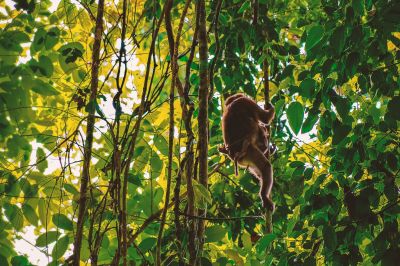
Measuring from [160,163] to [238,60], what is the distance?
129cm

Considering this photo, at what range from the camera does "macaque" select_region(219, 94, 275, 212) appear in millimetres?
3195

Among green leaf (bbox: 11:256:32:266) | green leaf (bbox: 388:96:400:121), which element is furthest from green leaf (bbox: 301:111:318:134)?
green leaf (bbox: 11:256:32:266)

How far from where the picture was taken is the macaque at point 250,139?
126 inches

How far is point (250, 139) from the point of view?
333 cm

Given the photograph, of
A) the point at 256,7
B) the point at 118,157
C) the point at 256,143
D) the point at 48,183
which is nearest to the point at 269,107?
the point at 256,143

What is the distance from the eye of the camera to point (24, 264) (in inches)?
67.9

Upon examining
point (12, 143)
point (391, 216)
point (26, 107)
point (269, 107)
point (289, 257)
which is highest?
point (269, 107)

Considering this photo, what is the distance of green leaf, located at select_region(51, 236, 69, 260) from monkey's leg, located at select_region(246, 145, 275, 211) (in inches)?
58.9

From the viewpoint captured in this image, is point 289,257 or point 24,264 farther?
point 289,257

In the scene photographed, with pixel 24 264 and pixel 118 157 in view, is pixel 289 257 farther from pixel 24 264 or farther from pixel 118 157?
pixel 24 264

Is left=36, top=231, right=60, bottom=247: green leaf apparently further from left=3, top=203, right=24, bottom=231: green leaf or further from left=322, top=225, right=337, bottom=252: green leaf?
left=322, top=225, right=337, bottom=252: green leaf

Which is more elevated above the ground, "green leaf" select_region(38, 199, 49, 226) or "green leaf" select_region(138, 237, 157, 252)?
"green leaf" select_region(38, 199, 49, 226)

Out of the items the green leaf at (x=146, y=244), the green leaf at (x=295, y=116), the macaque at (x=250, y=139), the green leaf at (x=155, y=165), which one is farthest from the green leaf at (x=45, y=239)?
the macaque at (x=250, y=139)

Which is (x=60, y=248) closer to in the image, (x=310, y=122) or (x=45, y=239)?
(x=45, y=239)
